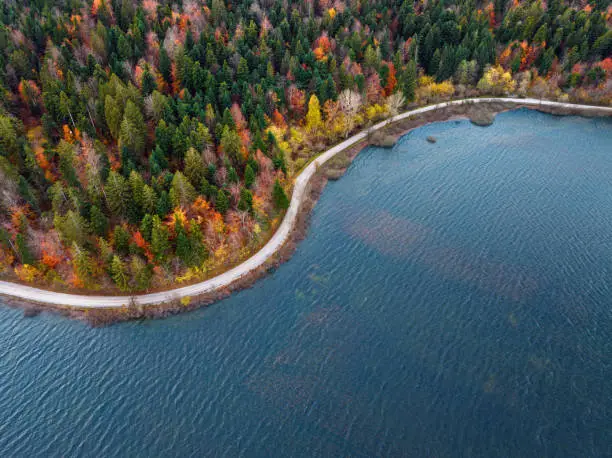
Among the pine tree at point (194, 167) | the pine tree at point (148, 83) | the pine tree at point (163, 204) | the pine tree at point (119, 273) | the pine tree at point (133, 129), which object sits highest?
the pine tree at point (148, 83)

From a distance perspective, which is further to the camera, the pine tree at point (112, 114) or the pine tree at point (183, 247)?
the pine tree at point (112, 114)

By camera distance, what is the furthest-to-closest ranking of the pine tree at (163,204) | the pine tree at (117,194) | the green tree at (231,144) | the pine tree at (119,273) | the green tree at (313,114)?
the green tree at (313,114), the green tree at (231,144), the pine tree at (117,194), the pine tree at (163,204), the pine tree at (119,273)

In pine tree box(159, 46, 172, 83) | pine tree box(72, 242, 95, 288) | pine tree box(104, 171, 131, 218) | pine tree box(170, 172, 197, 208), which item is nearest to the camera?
pine tree box(72, 242, 95, 288)

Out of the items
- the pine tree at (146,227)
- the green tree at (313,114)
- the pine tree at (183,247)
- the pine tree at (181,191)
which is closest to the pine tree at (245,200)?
the pine tree at (181,191)

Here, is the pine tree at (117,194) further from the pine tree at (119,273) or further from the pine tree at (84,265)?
the pine tree at (119,273)

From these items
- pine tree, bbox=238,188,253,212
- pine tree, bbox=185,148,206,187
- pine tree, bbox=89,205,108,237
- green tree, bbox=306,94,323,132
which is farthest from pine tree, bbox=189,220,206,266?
green tree, bbox=306,94,323,132

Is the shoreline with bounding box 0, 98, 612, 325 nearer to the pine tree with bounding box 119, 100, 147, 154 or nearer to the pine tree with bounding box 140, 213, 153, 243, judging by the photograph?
the pine tree with bounding box 140, 213, 153, 243

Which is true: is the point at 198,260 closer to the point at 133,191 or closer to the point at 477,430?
the point at 133,191

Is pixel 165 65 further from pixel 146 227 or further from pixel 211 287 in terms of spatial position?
pixel 211 287
